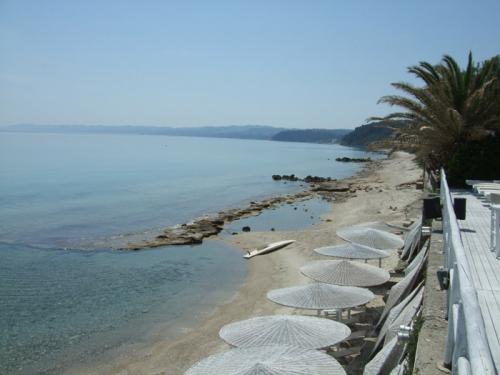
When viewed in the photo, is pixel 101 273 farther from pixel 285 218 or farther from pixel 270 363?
pixel 285 218

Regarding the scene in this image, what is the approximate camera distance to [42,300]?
17.8 m

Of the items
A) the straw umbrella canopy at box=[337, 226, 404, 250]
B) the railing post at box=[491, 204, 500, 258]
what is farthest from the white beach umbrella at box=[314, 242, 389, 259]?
the railing post at box=[491, 204, 500, 258]

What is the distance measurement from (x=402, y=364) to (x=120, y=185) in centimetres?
5608

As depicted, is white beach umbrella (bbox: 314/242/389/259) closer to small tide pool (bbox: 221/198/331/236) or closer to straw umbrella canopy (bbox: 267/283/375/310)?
straw umbrella canopy (bbox: 267/283/375/310)

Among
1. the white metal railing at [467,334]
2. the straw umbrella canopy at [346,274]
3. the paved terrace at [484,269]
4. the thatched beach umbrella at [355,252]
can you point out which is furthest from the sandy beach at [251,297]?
the white metal railing at [467,334]

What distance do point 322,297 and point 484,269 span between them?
3.54 metres

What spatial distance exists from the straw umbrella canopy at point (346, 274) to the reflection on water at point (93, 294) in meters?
5.58

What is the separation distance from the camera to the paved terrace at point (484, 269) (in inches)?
214

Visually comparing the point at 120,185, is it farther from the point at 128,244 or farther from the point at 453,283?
the point at 453,283

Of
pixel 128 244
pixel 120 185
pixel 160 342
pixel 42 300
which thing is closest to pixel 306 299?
pixel 160 342

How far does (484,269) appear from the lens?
7859 millimetres

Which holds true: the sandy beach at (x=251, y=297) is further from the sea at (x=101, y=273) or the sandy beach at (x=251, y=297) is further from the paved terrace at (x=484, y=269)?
the paved terrace at (x=484, y=269)

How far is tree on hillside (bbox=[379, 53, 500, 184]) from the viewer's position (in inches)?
811

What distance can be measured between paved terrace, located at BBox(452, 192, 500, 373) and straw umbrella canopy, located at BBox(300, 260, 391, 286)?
230cm
